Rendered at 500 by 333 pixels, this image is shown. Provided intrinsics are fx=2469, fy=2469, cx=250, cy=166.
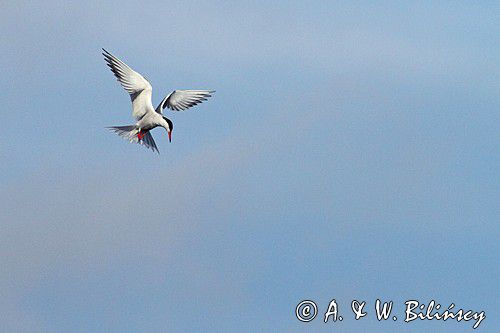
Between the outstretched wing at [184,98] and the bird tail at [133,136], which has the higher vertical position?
the outstretched wing at [184,98]

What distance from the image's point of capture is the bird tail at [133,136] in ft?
316

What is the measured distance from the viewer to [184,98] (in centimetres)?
9688

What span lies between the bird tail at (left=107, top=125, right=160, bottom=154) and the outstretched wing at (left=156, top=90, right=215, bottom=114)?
1.26 m

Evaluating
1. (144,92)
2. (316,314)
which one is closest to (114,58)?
(144,92)

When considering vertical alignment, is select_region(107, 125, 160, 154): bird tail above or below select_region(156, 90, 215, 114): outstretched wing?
below

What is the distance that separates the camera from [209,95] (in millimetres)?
96938

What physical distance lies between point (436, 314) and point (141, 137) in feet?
44.1

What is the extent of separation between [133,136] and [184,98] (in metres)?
2.57

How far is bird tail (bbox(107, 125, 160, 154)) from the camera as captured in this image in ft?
316

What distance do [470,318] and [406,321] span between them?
9.27 feet

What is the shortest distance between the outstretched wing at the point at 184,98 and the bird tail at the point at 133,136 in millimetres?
1264

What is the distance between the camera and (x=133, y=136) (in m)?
96.2

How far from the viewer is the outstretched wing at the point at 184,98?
96750 mm

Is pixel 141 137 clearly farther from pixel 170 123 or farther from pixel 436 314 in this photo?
pixel 436 314
